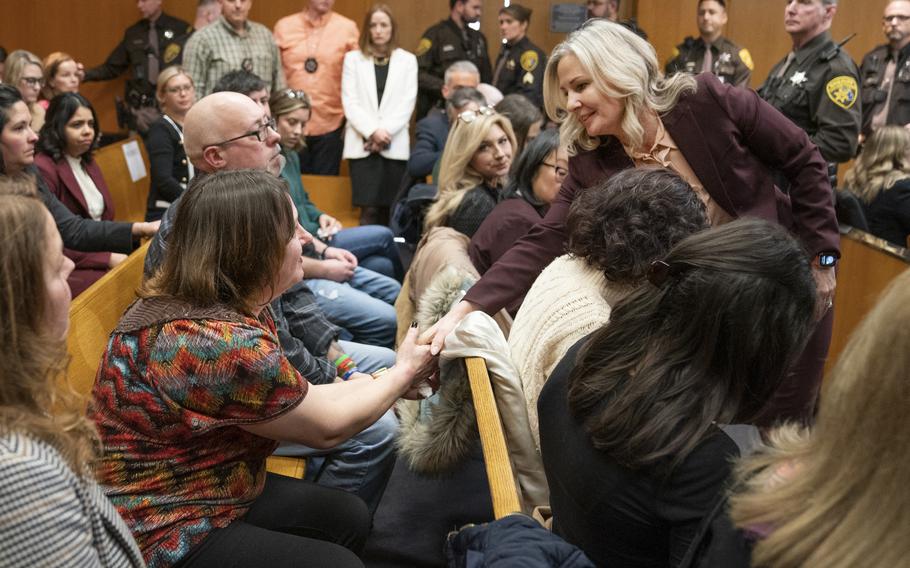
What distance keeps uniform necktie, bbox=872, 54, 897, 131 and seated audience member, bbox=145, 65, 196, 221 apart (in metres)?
4.57

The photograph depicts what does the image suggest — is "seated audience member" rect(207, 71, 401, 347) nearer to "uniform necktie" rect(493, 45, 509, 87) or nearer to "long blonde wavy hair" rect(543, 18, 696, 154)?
"long blonde wavy hair" rect(543, 18, 696, 154)

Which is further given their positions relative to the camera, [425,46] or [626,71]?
[425,46]

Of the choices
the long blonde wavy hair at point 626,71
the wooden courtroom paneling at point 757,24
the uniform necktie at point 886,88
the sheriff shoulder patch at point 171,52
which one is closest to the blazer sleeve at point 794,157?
the long blonde wavy hair at point 626,71

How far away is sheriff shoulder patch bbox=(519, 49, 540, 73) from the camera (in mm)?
6875

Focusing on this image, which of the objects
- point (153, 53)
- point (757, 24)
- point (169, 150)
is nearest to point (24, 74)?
point (169, 150)

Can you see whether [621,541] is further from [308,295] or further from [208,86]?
[208,86]

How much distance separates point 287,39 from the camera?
6.57 meters

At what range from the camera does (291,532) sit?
1944mm

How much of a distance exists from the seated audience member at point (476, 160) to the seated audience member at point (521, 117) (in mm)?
348

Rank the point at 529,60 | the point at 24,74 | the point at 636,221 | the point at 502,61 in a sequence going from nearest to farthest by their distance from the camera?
the point at 636,221, the point at 24,74, the point at 529,60, the point at 502,61

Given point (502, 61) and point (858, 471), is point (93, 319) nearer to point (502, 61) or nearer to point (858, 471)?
point (858, 471)

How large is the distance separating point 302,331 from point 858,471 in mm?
1979

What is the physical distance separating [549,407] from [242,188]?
2.44 ft

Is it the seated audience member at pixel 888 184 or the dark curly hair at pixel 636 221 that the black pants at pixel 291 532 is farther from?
the seated audience member at pixel 888 184
